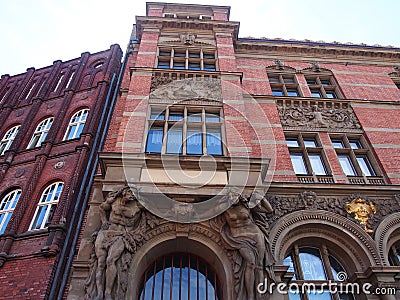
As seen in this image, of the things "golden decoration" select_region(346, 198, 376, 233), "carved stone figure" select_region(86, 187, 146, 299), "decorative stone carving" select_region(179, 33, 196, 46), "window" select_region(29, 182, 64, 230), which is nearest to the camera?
"carved stone figure" select_region(86, 187, 146, 299)

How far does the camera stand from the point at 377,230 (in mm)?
8672

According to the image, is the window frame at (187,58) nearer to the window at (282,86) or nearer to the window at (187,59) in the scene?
the window at (187,59)

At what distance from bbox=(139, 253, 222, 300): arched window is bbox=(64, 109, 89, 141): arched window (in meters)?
7.67

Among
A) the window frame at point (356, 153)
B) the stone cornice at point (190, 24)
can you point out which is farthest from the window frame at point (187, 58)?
the window frame at point (356, 153)

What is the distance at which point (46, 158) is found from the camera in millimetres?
12664

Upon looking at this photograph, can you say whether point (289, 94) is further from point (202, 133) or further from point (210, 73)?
point (202, 133)

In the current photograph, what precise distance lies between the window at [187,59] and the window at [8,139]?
7496mm

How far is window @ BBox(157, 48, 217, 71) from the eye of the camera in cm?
1379

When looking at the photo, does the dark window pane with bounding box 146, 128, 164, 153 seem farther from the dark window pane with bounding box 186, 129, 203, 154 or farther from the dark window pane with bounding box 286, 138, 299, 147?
the dark window pane with bounding box 286, 138, 299, 147

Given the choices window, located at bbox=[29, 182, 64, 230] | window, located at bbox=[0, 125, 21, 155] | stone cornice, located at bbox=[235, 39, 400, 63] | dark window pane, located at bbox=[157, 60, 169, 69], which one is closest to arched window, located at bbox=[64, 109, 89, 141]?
window, located at bbox=[29, 182, 64, 230]

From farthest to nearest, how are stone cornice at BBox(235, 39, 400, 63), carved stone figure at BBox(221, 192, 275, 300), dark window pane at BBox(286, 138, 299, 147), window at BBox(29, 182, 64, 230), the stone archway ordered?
1. stone cornice at BBox(235, 39, 400, 63)
2. dark window pane at BBox(286, 138, 299, 147)
3. window at BBox(29, 182, 64, 230)
4. the stone archway
5. carved stone figure at BBox(221, 192, 275, 300)

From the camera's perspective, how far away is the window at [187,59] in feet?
45.2

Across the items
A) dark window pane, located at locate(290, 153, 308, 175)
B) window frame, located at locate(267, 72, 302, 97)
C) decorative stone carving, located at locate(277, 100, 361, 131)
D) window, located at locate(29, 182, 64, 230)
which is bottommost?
window, located at locate(29, 182, 64, 230)

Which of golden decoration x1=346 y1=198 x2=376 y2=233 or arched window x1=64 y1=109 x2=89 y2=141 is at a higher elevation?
arched window x1=64 y1=109 x2=89 y2=141
